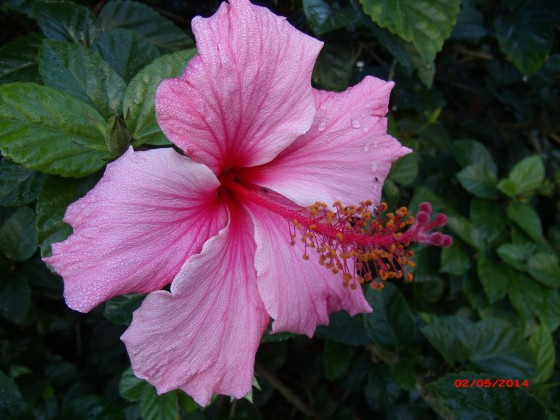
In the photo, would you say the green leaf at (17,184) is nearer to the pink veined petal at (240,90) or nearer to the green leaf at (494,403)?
the pink veined petal at (240,90)

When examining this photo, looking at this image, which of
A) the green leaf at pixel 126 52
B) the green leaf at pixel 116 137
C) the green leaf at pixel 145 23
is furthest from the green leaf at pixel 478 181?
the green leaf at pixel 116 137

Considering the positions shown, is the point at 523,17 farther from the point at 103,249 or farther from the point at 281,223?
the point at 103,249

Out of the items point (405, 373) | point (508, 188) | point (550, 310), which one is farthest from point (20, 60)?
point (550, 310)

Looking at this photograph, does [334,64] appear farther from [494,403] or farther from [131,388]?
[131,388]

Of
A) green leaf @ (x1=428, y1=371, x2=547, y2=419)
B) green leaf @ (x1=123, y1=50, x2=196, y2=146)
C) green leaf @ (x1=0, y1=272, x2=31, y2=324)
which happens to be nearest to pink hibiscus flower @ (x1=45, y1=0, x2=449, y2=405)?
green leaf @ (x1=123, y1=50, x2=196, y2=146)

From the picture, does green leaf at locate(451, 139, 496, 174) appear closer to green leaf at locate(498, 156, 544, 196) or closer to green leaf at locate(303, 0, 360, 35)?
green leaf at locate(498, 156, 544, 196)

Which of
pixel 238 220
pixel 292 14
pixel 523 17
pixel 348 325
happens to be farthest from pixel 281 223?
pixel 523 17
